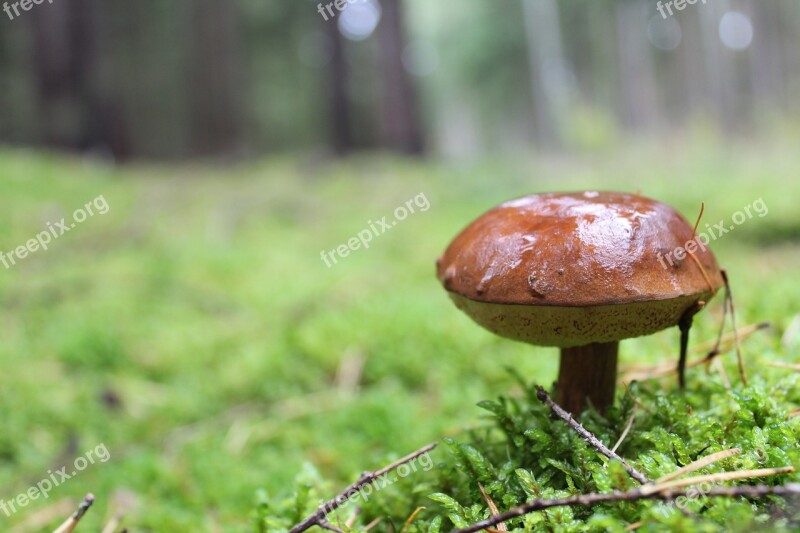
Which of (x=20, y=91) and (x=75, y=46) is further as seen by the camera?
(x=20, y=91)

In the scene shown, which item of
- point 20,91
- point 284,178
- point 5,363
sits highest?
point 20,91

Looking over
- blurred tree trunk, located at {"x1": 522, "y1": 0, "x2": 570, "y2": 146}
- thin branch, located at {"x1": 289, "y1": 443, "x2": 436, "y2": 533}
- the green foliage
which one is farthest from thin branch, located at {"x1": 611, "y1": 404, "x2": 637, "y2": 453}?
blurred tree trunk, located at {"x1": 522, "y1": 0, "x2": 570, "y2": 146}

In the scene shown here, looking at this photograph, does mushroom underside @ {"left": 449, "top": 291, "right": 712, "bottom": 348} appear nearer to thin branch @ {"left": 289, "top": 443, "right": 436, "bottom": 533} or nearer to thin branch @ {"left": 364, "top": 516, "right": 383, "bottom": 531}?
thin branch @ {"left": 289, "top": 443, "right": 436, "bottom": 533}

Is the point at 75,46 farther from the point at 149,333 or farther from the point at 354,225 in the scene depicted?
the point at 149,333

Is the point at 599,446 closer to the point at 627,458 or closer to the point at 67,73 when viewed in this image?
the point at 627,458

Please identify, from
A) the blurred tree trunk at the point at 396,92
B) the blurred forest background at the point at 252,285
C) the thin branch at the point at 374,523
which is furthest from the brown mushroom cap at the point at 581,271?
the blurred tree trunk at the point at 396,92

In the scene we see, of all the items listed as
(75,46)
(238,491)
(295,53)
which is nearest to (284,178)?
(75,46)
